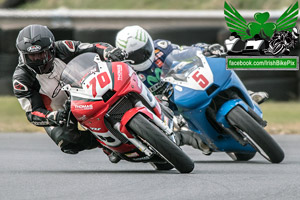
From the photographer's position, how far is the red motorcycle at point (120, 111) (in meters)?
5.59

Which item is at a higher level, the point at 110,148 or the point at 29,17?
the point at 110,148

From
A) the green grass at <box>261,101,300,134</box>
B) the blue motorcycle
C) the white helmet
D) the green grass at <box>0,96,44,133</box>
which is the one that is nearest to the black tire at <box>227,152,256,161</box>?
the blue motorcycle

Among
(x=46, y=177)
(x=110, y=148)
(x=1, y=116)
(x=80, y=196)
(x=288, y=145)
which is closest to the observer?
(x=80, y=196)

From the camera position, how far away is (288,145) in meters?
9.11

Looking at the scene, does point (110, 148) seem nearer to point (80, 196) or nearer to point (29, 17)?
point (80, 196)

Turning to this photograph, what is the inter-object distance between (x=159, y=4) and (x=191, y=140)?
55.5 feet

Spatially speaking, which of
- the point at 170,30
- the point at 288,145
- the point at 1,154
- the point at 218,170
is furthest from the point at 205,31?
the point at 218,170

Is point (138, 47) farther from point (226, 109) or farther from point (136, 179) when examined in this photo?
point (136, 179)

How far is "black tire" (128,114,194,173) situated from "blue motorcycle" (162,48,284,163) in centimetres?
103

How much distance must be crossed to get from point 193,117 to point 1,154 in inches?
94.1

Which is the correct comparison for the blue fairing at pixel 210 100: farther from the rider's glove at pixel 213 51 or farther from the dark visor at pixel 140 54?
the dark visor at pixel 140 54

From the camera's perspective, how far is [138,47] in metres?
7.47

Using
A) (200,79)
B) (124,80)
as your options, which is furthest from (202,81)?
(124,80)

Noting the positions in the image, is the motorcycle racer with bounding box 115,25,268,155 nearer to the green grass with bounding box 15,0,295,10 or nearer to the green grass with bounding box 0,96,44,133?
the green grass with bounding box 0,96,44,133
